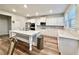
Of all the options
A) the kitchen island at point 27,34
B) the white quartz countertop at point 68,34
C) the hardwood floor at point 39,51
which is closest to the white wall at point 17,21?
the kitchen island at point 27,34

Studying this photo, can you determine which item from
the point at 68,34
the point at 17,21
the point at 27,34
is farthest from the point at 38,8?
the point at 68,34

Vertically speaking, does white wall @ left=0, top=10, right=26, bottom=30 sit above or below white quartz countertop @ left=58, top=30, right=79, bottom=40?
above

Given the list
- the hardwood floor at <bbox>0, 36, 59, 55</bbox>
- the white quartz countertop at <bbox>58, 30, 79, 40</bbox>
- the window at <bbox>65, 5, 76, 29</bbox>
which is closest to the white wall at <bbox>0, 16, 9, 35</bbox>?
the hardwood floor at <bbox>0, 36, 59, 55</bbox>

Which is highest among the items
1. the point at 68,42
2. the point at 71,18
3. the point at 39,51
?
the point at 71,18

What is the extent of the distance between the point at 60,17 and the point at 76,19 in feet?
0.78

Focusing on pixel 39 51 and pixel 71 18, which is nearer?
pixel 71 18

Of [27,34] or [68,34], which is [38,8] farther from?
[68,34]

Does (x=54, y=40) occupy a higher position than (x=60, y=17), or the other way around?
(x=60, y=17)

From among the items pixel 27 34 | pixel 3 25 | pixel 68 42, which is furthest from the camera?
pixel 27 34

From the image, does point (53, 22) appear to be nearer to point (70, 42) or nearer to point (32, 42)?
point (70, 42)

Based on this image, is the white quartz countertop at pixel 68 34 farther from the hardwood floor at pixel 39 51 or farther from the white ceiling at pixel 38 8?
the white ceiling at pixel 38 8

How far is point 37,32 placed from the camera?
1235 millimetres

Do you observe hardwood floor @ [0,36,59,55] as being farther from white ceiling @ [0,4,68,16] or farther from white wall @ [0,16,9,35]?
white ceiling @ [0,4,68,16]
